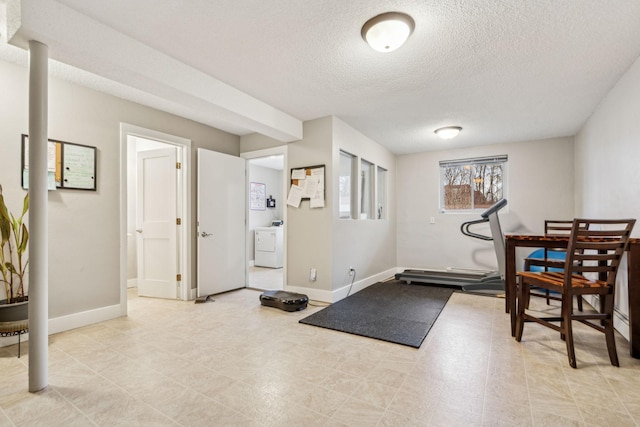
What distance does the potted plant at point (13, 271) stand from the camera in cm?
232

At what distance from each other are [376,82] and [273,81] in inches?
38.8

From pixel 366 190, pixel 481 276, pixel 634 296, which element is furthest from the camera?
pixel 366 190

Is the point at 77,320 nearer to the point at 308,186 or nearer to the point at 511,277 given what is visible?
the point at 308,186

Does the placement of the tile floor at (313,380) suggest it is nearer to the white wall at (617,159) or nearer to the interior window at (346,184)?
the white wall at (617,159)

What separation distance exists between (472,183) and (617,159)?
254 centimetres

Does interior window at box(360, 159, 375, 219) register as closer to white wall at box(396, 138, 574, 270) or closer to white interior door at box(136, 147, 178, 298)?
white wall at box(396, 138, 574, 270)

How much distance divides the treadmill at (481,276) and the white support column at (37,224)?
432 centimetres

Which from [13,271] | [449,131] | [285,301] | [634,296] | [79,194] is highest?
[449,131]

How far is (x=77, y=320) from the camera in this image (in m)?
2.97

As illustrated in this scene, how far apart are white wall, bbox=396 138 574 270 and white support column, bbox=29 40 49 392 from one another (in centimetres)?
530

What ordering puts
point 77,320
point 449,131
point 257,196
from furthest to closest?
point 257,196
point 449,131
point 77,320

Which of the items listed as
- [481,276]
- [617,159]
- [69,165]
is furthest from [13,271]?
[617,159]

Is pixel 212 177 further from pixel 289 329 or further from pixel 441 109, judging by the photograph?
pixel 441 109

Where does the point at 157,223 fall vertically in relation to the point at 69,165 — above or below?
below
